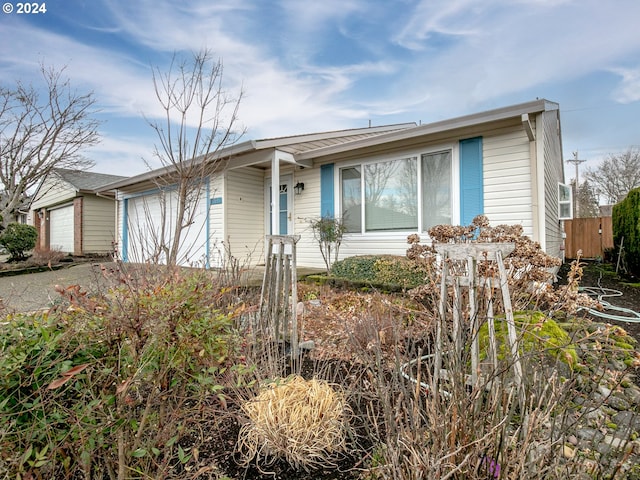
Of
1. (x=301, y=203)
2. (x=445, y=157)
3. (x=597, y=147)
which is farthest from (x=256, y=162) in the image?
(x=597, y=147)

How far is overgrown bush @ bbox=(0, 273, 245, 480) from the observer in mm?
1211

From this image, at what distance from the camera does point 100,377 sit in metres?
1.31

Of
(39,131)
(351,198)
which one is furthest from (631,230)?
(39,131)

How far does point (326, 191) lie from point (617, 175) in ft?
72.3

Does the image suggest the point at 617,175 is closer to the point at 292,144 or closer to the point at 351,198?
the point at 351,198

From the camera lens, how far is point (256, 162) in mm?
7531

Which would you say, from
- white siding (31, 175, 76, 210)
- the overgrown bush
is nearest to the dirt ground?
the overgrown bush

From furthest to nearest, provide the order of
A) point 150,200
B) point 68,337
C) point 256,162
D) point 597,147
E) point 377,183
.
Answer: point 597,147 → point 150,200 → point 256,162 → point 377,183 → point 68,337

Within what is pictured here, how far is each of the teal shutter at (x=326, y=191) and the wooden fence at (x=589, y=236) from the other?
35.9 ft

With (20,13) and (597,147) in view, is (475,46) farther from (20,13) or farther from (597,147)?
(597,147)

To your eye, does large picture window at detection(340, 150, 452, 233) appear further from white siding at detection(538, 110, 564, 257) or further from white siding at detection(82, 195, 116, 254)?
white siding at detection(82, 195, 116, 254)

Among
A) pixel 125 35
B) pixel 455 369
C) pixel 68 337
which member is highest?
pixel 125 35

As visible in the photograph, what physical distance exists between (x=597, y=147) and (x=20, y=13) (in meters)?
28.4

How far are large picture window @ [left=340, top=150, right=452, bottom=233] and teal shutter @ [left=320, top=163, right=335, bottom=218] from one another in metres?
0.25
